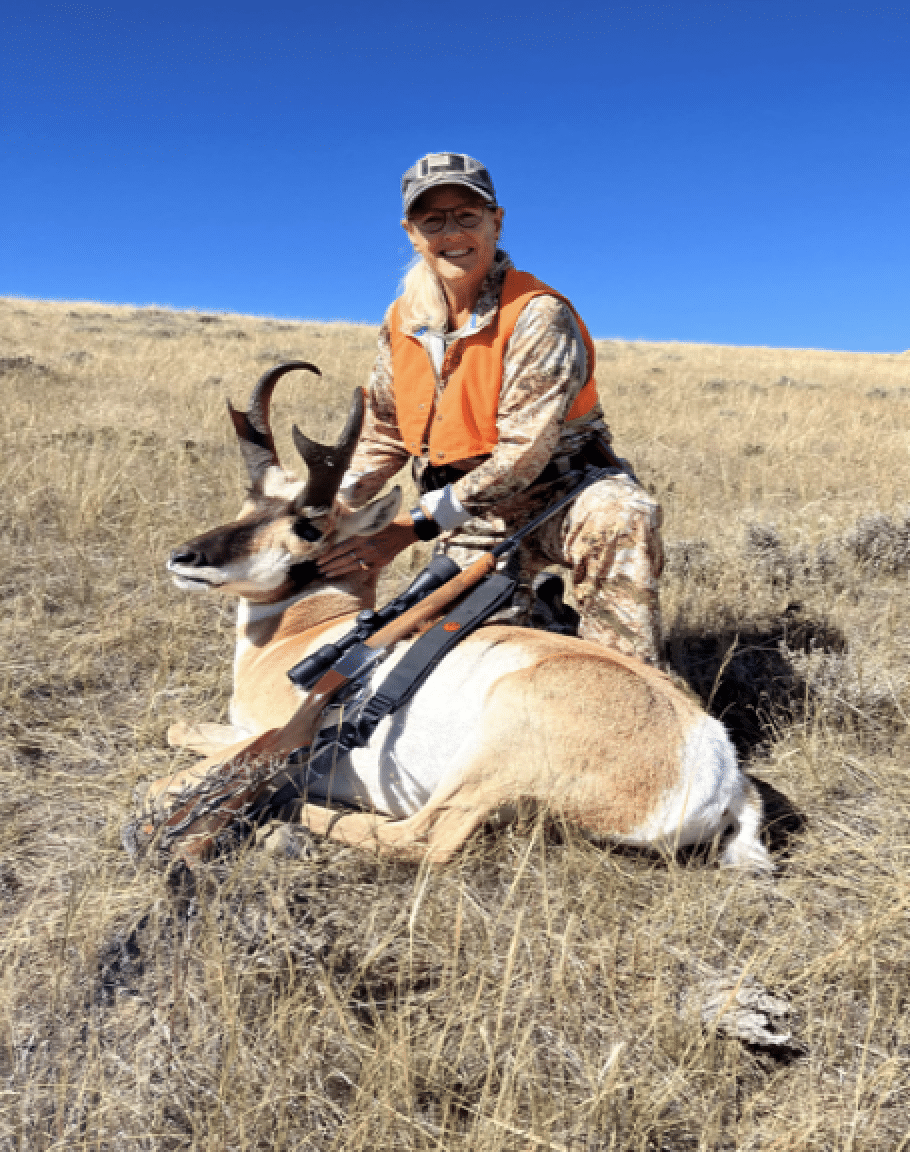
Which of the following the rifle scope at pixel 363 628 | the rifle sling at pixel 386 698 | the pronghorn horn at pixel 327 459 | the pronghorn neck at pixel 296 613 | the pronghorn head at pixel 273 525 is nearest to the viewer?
the rifle sling at pixel 386 698

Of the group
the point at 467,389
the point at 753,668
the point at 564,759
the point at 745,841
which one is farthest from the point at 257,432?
the point at 753,668

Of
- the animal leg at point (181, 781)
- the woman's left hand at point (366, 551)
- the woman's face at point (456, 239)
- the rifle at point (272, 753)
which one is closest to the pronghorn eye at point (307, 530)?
the woman's left hand at point (366, 551)

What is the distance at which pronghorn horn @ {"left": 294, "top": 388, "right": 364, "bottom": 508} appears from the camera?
3219 millimetres

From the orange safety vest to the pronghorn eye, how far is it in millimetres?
820

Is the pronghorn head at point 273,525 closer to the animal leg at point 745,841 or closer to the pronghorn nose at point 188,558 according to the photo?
the pronghorn nose at point 188,558

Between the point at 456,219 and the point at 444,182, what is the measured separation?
0.66 feet

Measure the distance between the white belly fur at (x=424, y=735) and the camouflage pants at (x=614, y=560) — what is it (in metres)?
0.98

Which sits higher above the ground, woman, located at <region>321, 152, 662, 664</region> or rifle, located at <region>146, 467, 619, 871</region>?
woman, located at <region>321, 152, 662, 664</region>

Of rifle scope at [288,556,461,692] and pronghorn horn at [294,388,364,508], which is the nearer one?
rifle scope at [288,556,461,692]

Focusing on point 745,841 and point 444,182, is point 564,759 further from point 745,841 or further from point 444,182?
point 444,182

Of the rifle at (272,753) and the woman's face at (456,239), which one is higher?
the woman's face at (456,239)

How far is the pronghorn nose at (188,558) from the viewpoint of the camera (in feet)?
10.9

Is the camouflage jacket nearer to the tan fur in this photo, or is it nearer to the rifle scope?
the rifle scope

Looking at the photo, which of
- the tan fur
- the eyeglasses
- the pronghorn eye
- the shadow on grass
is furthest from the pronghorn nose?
the shadow on grass
